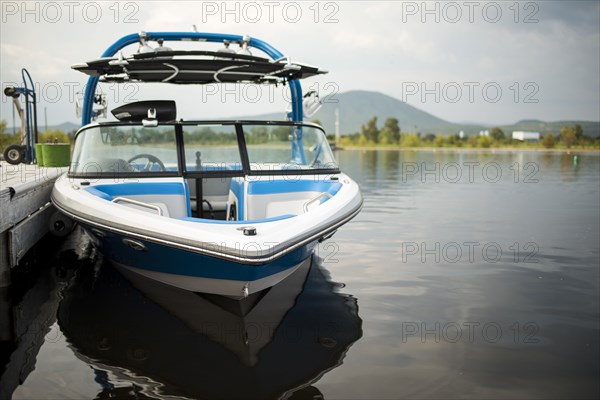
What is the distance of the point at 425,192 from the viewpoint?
17.4m

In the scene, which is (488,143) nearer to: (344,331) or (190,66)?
(190,66)

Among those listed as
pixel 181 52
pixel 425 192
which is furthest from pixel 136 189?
pixel 425 192

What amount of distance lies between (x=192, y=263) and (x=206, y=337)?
68 centimetres

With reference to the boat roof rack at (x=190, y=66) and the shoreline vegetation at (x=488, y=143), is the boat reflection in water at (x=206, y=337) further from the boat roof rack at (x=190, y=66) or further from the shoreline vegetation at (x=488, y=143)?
the shoreline vegetation at (x=488, y=143)

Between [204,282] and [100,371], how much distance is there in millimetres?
1184

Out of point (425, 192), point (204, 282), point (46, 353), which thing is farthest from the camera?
point (425, 192)

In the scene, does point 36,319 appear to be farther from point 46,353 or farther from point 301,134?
point 301,134

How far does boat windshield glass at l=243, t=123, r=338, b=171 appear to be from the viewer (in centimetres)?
725

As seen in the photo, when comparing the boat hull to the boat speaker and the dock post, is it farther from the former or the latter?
the boat speaker

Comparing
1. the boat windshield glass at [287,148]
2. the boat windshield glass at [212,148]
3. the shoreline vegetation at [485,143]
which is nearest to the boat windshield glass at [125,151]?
the boat windshield glass at [212,148]

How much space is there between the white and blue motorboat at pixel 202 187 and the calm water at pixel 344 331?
1.60ft

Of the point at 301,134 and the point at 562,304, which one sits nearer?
the point at 562,304

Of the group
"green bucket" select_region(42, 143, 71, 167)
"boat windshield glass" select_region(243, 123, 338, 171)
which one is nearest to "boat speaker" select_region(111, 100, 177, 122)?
"boat windshield glass" select_region(243, 123, 338, 171)

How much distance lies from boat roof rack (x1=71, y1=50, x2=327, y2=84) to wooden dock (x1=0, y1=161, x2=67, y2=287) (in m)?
1.74
